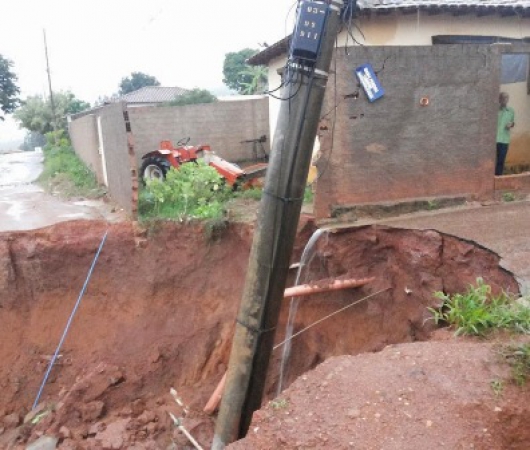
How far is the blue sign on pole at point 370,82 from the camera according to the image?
6.02 meters

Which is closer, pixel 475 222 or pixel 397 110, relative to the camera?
pixel 475 222

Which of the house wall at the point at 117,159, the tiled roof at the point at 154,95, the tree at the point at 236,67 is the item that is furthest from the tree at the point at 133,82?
the house wall at the point at 117,159

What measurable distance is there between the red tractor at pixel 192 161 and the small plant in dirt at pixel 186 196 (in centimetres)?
77

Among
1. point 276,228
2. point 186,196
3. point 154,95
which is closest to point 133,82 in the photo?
point 154,95

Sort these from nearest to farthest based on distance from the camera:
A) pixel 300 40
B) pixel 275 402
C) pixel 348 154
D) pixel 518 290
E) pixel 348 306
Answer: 1. pixel 275 402
2. pixel 300 40
3. pixel 518 290
4. pixel 348 306
5. pixel 348 154

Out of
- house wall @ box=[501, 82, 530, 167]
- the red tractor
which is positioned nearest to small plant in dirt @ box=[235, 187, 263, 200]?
the red tractor

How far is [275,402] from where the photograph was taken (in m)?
2.99

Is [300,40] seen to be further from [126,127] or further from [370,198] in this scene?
[126,127]

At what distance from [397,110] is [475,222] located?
173 cm

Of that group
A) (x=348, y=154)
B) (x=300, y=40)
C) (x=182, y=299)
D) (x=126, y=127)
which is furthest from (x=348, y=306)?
(x=126, y=127)

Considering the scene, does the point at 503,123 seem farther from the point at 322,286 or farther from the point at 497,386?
the point at 497,386

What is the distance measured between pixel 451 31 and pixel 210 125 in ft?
19.4

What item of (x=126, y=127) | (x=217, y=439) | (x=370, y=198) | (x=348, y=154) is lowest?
(x=217, y=439)

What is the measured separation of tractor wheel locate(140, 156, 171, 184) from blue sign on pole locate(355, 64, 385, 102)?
14.7 ft
